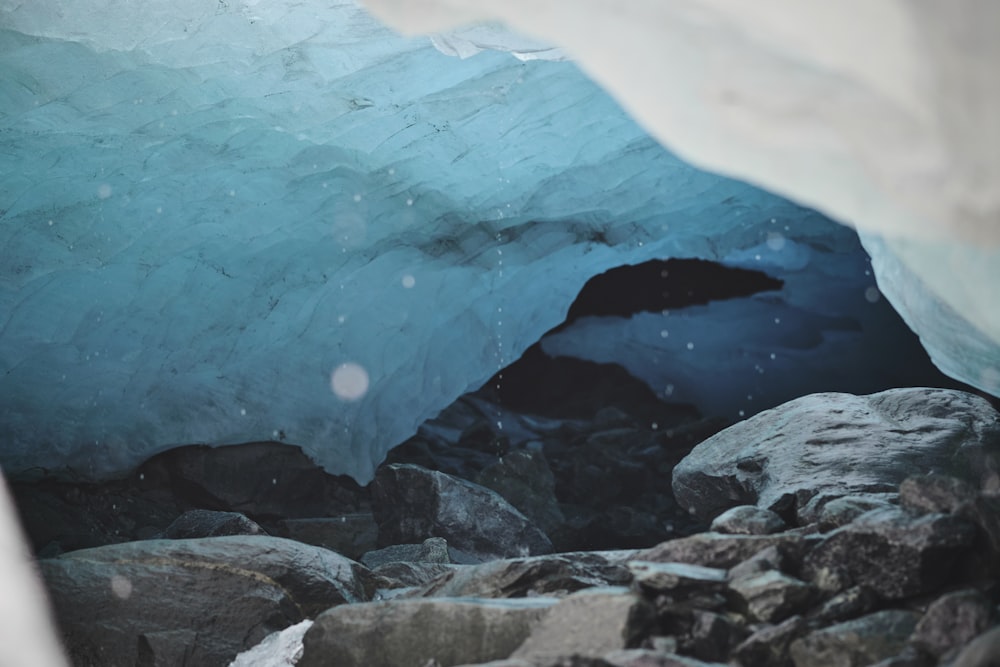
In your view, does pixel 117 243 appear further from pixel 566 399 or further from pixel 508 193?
pixel 566 399

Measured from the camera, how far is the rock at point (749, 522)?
12.1ft

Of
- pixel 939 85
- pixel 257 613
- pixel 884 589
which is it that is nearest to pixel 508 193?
pixel 257 613

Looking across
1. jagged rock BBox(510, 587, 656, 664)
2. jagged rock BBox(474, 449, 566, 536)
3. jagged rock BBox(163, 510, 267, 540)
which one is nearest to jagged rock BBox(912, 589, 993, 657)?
jagged rock BBox(510, 587, 656, 664)

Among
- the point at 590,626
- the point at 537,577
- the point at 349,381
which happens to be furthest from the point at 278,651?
the point at 349,381

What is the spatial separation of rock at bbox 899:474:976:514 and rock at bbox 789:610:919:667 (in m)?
0.52

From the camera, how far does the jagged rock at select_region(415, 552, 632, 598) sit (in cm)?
362

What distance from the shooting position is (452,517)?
25.0ft

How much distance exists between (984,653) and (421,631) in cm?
194

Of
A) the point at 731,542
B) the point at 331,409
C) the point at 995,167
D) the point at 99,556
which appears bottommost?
the point at 331,409

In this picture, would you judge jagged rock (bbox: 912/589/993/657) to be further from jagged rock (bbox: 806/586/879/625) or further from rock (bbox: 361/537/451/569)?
rock (bbox: 361/537/451/569)

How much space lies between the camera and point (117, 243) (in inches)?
247

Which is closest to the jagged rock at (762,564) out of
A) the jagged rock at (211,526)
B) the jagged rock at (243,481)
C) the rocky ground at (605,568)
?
the rocky ground at (605,568)

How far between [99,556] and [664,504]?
261 inches

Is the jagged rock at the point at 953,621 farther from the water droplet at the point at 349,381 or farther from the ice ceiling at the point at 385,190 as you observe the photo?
the water droplet at the point at 349,381
